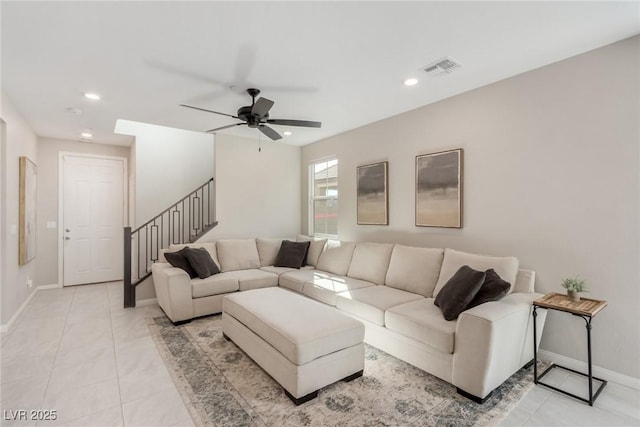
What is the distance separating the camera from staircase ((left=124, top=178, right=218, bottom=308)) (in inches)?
210

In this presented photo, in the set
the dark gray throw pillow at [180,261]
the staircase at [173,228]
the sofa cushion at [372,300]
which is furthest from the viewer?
the staircase at [173,228]

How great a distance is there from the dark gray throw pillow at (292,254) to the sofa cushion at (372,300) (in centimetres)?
161

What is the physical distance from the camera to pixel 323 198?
223 inches

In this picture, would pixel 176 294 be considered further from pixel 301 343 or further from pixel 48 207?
pixel 48 207

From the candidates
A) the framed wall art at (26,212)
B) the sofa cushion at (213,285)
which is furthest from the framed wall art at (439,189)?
the framed wall art at (26,212)

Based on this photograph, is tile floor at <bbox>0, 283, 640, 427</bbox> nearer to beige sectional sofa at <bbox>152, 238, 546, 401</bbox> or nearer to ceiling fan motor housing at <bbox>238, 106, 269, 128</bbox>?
beige sectional sofa at <bbox>152, 238, 546, 401</bbox>

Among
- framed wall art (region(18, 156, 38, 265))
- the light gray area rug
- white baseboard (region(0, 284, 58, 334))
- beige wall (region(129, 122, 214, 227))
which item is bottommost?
the light gray area rug

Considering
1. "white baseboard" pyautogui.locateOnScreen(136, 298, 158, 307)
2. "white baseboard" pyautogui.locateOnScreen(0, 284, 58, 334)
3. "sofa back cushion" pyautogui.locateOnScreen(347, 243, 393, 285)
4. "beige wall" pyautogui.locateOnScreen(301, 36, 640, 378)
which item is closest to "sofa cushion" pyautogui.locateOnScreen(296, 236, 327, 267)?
"sofa back cushion" pyautogui.locateOnScreen(347, 243, 393, 285)

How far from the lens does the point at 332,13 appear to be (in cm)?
200

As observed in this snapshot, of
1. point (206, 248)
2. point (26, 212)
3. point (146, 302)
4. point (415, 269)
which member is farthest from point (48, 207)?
point (415, 269)

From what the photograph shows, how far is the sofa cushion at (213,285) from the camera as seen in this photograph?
152 inches

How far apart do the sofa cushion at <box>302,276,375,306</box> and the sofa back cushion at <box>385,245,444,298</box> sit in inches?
13.8

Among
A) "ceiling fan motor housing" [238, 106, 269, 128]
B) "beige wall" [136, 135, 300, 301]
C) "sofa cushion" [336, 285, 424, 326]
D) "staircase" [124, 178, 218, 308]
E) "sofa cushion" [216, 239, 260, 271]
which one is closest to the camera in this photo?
"sofa cushion" [336, 285, 424, 326]

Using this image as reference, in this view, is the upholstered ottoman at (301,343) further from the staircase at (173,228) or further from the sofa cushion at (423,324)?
the staircase at (173,228)
